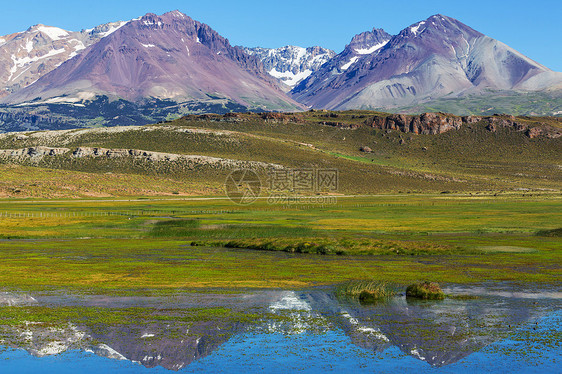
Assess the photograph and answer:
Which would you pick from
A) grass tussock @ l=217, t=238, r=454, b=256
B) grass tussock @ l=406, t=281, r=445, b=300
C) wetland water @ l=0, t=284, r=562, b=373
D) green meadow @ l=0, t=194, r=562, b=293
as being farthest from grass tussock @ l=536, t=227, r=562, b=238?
grass tussock @ l=406, t=281, r=445, b=300

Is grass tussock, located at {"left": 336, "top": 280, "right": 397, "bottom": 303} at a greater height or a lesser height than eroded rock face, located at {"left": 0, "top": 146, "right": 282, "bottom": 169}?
lesser

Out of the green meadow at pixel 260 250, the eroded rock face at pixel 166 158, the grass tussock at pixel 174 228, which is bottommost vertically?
the grass tussock at pixel 174 228

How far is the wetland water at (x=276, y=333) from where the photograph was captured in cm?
2156

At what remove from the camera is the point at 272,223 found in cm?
8119

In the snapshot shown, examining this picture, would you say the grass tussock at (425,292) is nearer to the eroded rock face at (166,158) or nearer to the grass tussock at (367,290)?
the grass tussock at (367,290)

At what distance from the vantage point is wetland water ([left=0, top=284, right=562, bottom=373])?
2156cm

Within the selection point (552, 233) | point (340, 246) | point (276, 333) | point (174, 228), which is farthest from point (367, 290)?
point (174, 228)

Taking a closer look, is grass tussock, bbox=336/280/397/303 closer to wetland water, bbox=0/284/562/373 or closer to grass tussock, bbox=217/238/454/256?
wetland water, bbox=0/284/562/373

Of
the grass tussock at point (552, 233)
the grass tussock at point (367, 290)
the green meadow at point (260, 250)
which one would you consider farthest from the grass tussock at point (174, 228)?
the grass tussock at point (552, 233)

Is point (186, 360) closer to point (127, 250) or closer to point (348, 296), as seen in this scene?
point (348, 296)

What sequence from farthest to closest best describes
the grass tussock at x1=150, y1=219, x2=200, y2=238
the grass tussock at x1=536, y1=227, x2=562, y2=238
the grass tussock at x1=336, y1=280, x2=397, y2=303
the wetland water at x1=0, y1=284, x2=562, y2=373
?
the grass tussock at x1=150, y1=219, x2=200, y2=238 → the grass tussock at x1=536, y1=227, x2=562, y2=238 → the grass tussock at x1=336, y1=280, x2=397, y2=303 → the wetland water at x1=0, y1=284, x2=562, y2=373

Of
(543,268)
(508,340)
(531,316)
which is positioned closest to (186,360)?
(508,340)

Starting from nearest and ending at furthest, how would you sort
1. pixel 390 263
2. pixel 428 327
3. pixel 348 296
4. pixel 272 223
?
pixel 428 327 → pixel 348 296 → pixel 390 263 → pixel 272 223

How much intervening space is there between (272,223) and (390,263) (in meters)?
37.2
